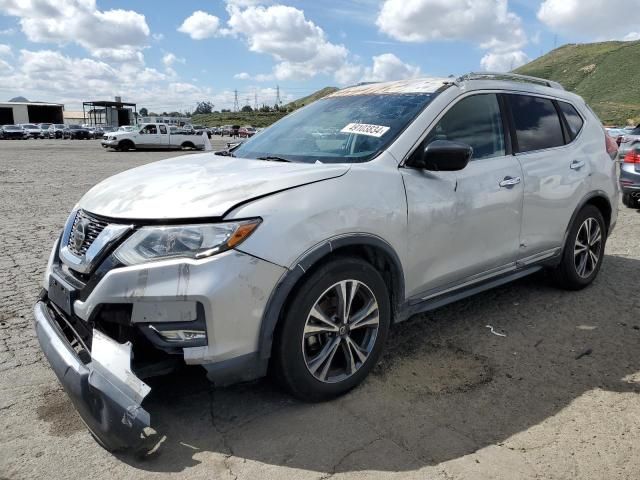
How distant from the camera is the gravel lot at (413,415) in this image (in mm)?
2508

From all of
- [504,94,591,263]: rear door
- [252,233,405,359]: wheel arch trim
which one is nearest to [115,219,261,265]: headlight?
[252,233,405,359]: wheel arch trim

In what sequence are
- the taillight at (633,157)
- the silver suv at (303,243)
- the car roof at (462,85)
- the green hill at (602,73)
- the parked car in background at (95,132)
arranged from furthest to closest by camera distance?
1. the green hill at (602,73)
2. the parked car in background at (95,132)
3. the taillight at (633,157)
4. the car roof at (462,85)
5. the silver suv at (303,243)

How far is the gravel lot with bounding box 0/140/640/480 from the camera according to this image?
8.23ft

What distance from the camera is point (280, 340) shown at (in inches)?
107

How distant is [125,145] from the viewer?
30.4 meters

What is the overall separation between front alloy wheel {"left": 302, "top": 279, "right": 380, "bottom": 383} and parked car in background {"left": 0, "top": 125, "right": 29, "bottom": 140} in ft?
188

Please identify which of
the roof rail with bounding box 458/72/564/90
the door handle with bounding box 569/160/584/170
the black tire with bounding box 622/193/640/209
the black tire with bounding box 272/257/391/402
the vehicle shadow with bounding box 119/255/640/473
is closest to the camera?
the vehicle shadow with bounding box 119/255/640/473

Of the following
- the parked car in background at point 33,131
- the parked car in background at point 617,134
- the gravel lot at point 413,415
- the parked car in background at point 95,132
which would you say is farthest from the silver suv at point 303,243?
the parked car in background at point 95,132

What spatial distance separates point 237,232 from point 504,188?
6.99 feet

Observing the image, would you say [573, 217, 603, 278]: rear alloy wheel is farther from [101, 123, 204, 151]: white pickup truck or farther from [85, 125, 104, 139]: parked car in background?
[85, 125, 104, 139]: parked car in background

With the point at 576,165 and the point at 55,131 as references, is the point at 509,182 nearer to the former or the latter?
the point at 576,165

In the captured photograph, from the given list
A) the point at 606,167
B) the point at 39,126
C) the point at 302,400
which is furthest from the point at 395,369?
the point at 39,126

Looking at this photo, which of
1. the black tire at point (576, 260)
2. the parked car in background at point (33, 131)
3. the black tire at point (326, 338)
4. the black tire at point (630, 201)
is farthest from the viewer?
the parked car in background at point (33, 131)

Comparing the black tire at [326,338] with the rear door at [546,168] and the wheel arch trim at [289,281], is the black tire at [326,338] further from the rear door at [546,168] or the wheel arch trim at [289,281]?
the rear door at [546,168]
